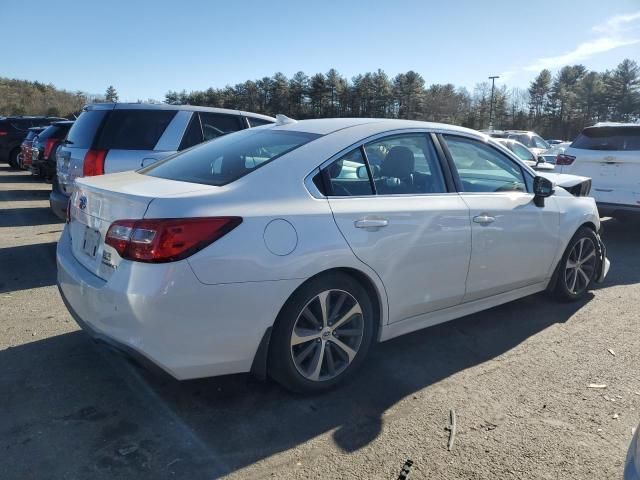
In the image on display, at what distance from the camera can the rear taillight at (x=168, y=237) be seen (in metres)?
2.60

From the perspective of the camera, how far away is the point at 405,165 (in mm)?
3740

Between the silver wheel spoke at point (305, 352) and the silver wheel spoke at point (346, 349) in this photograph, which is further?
the silver wheel spoke at point (346, 349)

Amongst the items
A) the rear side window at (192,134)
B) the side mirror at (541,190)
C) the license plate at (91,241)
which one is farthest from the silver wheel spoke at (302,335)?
the rear side window at (192,134)

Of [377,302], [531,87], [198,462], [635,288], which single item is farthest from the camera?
[531,87]

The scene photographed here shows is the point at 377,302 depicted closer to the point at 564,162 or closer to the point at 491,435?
the point at 491,435

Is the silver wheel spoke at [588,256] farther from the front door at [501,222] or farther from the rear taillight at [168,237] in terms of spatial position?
the rear taillight at [168,237]

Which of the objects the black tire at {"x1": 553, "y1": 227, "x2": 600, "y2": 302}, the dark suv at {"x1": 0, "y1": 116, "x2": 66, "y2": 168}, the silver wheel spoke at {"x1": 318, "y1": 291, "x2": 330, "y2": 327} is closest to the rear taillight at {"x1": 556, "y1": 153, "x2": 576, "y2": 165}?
the black tire at {"x1": 553, "y1": 227, "x2": 600, "y2": 302}

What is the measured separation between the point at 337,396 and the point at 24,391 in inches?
73.9

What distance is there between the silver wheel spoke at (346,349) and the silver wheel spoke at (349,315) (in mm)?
102

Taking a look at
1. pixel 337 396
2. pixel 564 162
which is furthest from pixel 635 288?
pixel 337 396

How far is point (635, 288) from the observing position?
5629 millimetres

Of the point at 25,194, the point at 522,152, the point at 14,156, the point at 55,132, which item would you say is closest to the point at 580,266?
the point at 522,152

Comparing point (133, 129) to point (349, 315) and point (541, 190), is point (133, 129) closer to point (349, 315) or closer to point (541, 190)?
point (349, 315)

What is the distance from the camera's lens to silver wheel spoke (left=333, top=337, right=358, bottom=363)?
3.25 meters
